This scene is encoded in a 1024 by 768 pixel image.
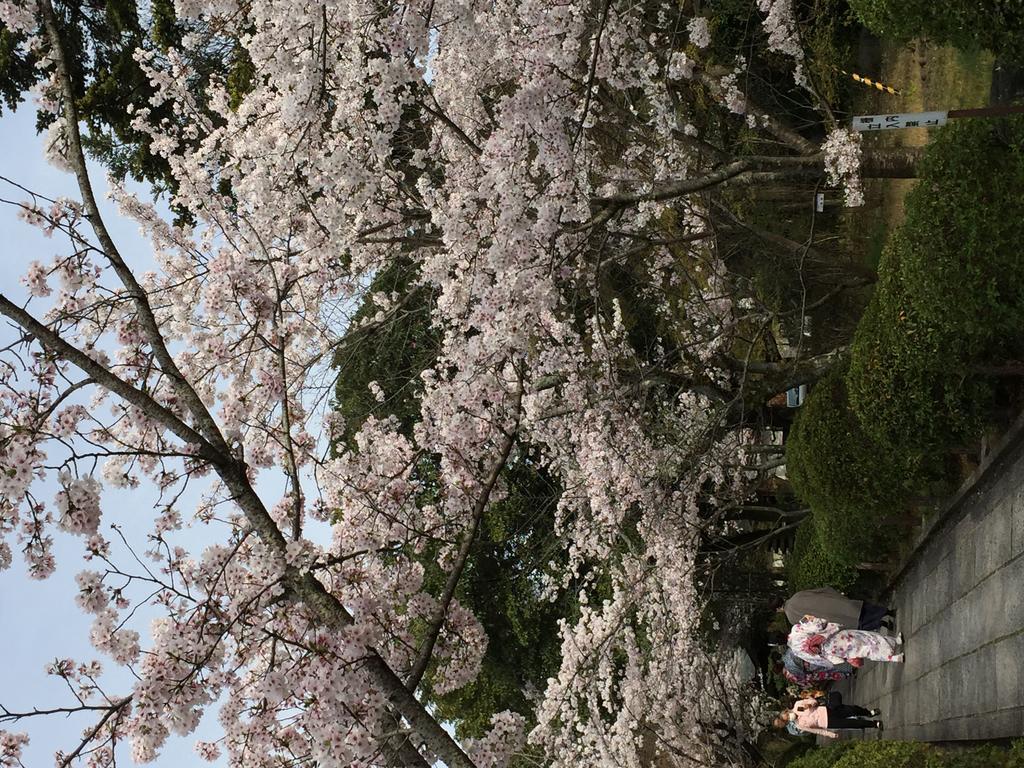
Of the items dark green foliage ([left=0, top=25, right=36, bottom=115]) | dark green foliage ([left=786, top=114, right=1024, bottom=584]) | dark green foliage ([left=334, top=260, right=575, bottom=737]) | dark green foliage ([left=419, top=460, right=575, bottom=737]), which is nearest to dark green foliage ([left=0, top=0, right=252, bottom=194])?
dark green foliage ([left=0, top=25, right=36, bottom=115])

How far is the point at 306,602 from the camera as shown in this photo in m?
5.83

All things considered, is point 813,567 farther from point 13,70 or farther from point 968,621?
point 13,70

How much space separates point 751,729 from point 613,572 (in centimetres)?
270

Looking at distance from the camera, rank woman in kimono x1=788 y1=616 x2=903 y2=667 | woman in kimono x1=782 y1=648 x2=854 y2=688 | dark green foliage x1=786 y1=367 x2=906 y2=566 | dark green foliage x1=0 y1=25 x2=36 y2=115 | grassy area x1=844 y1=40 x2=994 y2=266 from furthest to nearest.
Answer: dark green foliage x1=0 y1=25 x2=36 y2=115
woman in kimono x1=782 y1=648 x2=854 y2=688
grassy area x1=844 y1=40 x2=994 y2=266
woman in kimono x1=788 y1=616 x2=903 y2=667
dark green foliage x1=786 y1=367 x2=906 y2=566

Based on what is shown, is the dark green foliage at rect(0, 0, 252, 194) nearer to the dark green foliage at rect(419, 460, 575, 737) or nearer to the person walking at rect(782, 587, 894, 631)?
the dark green foliage at rect(419, 460, 575, 737)

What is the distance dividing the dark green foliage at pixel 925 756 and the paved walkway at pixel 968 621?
253 millimetres

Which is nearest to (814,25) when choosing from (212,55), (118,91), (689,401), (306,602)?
(689,401)

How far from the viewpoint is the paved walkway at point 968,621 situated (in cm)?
601

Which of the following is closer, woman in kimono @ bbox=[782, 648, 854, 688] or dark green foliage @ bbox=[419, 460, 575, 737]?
woman in kimono @ bbox=[782, 648, 854, 688]

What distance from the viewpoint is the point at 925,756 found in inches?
250

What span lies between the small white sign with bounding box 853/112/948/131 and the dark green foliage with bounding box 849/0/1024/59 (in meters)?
0.43

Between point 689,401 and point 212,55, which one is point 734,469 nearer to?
point 689,401

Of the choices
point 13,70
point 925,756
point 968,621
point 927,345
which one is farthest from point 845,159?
point 13,70

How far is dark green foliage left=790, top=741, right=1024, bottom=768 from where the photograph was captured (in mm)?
5430
